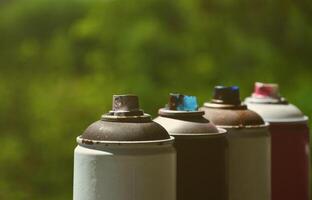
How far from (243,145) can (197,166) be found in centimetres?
20

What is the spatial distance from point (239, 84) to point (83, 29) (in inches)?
23.4

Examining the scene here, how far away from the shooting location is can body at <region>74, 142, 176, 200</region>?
1103 millimetres

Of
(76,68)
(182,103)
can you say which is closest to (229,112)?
(182,103)

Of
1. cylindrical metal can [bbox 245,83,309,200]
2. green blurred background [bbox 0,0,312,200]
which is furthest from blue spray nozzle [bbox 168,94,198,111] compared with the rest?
green blurred background [bbox 0,0,312,200]

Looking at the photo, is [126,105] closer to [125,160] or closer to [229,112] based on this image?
[125,160]

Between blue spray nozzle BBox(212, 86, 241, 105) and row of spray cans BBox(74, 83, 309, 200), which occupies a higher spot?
blue spray nozzle BBox(212, 86, 241, 105)

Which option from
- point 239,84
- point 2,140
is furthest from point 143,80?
point 2,140

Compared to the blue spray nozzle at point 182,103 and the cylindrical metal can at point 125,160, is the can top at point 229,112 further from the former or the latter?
the cylindrical metal can at point 125,160

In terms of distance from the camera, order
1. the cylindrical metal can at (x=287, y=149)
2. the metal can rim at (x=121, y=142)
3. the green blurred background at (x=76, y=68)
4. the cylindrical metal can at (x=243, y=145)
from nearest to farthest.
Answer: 1. the metal can rim at (x=121, y=142)
2. the cylindrical metal can at (x=243, y=145)
3. the cylindrical metal can at (x=287, y=149)
4. the green blurred background at (x=76, y=68)

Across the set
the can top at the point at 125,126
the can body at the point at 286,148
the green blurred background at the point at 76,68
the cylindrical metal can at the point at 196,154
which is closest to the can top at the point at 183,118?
the cylindrical metal can at the point at 196,154

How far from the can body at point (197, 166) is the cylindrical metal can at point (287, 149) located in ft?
1.27

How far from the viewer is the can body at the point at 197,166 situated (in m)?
1.25

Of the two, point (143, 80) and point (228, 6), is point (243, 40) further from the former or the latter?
point (143, 80)

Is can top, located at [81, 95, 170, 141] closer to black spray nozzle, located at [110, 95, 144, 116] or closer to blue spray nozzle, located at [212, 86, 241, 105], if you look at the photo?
black spray nozzle, located at [110, 95, 144, 116]
